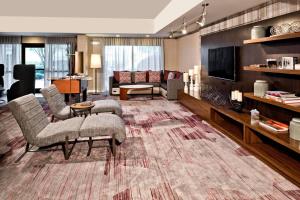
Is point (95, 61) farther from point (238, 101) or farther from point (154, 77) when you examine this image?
point (238, 101)

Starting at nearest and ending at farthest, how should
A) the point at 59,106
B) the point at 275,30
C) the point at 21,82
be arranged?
the point at 275,30
the point at 59,106
the point at 21,82

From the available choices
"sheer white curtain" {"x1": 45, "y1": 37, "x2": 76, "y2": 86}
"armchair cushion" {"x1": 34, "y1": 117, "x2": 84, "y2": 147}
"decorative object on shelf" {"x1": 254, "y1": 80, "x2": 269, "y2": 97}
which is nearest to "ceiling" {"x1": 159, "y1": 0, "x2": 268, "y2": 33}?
"decorative object on shelf" {"x1": 254, "y1": 80, "x2": 269, "y2": 97}

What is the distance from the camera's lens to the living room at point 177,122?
2855 millimetres

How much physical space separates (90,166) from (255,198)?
182 cm

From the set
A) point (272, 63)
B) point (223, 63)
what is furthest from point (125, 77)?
point (272, 63)

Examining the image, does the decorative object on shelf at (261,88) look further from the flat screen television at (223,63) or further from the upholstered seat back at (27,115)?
the upholstered seat back at (27,115)

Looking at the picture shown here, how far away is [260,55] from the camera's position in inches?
174

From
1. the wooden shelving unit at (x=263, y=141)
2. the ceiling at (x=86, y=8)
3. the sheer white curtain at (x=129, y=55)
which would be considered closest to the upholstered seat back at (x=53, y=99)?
the ceiling at (x=86, y=8)

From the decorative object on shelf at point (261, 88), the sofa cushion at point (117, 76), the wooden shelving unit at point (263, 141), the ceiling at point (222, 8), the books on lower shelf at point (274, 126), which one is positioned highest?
the ceiling at point (222, 8)

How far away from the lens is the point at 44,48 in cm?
1075

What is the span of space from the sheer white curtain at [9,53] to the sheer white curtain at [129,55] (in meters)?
3.09

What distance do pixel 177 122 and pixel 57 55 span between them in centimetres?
687

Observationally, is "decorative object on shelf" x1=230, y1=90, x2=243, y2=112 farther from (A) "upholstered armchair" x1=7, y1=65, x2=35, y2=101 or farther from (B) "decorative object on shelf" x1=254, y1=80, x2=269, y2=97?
(A) "upholstered armchair" x1=7, y1=65, x2=35, y2=101

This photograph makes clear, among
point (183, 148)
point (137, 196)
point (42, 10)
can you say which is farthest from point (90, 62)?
point (137, 196)
